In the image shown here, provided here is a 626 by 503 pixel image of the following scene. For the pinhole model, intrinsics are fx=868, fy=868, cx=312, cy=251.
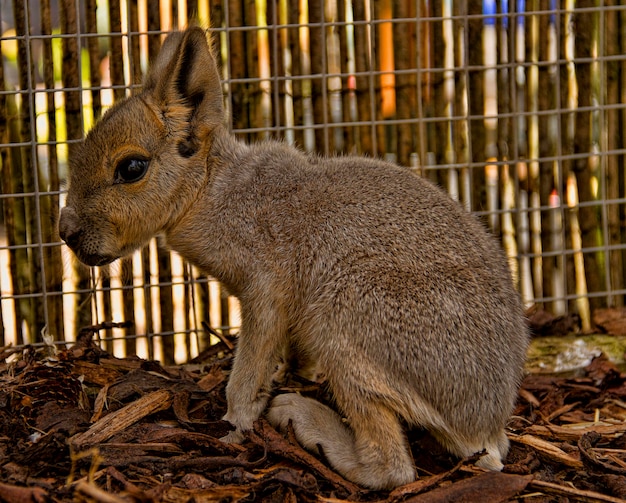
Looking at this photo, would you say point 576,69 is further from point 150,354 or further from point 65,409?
point 65,409

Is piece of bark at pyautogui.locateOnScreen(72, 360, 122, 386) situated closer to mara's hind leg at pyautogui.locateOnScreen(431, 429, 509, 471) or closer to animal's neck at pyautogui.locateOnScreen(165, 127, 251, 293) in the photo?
animal's neck at pyautogui.locateOnScreen(165, 127, 251, 293)

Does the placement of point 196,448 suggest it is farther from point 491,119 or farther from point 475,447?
point 491,119

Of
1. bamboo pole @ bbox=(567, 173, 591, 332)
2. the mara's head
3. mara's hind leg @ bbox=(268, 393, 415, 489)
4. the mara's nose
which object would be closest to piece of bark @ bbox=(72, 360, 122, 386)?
the mara's head

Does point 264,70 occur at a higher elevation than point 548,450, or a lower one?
higher

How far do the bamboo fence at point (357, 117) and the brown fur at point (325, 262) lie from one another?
127cm

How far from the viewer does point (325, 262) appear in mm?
→ 5074

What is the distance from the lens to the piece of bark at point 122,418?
5.06 meters

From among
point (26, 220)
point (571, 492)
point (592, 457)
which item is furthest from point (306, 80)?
point (571, 492)

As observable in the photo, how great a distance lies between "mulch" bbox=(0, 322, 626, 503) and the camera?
4.63 meters

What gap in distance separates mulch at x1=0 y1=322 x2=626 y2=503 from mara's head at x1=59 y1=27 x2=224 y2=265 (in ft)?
3.18

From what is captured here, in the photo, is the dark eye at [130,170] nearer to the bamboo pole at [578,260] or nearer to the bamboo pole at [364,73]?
the bamboo pole at [364,73]

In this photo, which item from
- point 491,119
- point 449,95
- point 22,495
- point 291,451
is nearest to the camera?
point 22,495

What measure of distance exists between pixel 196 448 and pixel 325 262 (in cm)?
133

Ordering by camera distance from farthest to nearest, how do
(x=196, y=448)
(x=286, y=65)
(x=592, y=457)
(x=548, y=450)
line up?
(x=286, y=65) → (x=548, y=450) → (x=592, y=457) → (x=196, y=448)
